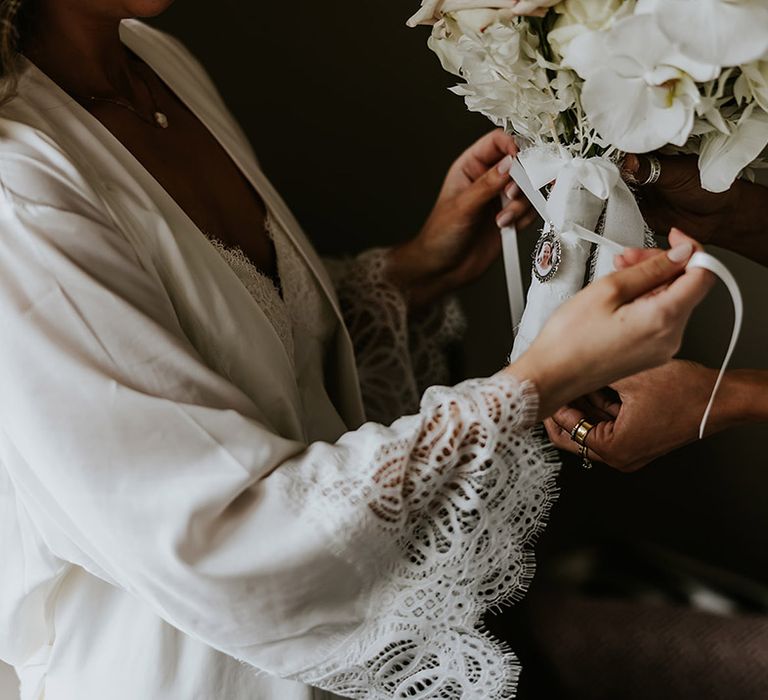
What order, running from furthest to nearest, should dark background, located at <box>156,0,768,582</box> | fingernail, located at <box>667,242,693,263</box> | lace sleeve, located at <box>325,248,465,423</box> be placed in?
dark background, located at <box>156,0,768,582</box>, lace sleeve, located at <box>325,248,465,423</box>, fingernail, located at <box>667,242,693,263</box>

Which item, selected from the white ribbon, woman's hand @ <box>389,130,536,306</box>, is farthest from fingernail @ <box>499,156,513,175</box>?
the white ribbon

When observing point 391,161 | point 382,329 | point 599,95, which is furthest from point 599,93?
point 391,161

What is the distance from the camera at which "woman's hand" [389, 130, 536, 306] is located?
113cm

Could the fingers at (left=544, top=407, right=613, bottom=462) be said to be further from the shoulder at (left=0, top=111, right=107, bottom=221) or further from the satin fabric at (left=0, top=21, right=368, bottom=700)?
the shoulder at (left=0, top=111, right=107, bottom=221)

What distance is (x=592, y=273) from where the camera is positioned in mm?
928

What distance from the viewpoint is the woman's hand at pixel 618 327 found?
2.49ft

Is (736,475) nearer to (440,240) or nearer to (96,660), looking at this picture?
(440,240)

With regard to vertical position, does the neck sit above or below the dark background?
above

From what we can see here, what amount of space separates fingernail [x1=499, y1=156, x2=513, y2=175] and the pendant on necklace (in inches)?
15.1

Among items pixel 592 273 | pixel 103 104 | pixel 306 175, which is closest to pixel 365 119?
pixel 306 175

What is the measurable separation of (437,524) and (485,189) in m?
0.49

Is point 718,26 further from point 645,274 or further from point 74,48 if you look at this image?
point 74,48

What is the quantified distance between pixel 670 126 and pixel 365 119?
80cm

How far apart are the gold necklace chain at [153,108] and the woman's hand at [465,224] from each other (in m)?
0.35
